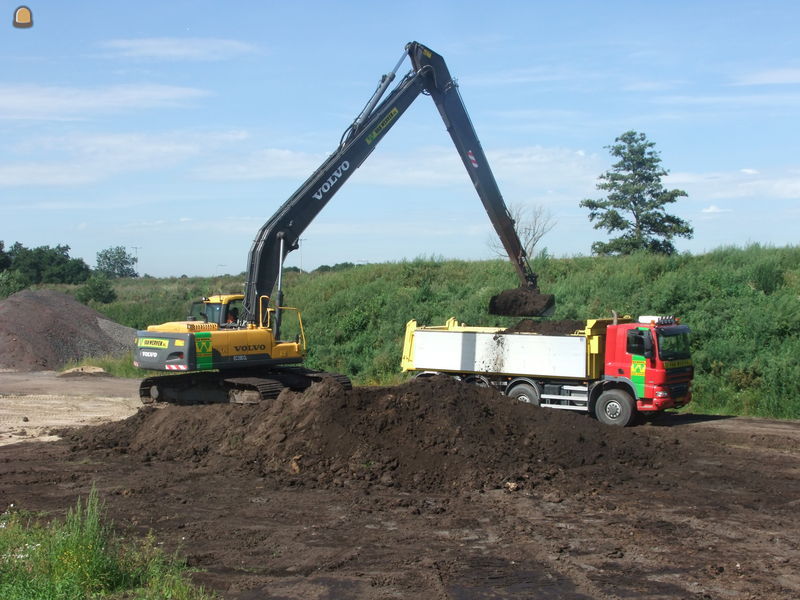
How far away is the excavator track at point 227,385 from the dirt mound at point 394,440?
1.35 meters

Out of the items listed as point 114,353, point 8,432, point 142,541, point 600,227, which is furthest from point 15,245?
point 142,541

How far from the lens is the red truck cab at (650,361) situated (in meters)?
16.8

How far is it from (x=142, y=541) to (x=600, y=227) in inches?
1350

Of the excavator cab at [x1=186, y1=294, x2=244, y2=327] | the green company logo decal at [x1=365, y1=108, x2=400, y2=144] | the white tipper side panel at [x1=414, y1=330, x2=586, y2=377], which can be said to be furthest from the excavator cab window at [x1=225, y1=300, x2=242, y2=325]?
the white tipper side panel at [x1=414, y1=330, x2=586, y2=377]

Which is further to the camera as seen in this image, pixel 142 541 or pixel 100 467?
pixel 100 467

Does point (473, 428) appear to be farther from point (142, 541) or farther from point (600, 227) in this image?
point (600, 227)

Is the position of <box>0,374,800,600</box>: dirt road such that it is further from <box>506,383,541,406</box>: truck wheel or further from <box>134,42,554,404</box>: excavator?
<box>506,383,541,406</box>: truck wheel

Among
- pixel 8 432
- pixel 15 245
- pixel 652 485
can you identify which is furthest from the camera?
pixel 15 245

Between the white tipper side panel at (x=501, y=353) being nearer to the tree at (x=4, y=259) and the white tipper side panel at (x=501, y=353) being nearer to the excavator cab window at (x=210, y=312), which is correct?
the excavator cab window at (x=210, y=312)

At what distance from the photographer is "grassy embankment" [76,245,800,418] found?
815 inches

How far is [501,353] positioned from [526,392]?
1073 millimetres

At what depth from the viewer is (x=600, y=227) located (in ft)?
130

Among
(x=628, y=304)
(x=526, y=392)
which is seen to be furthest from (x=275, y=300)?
(x=628, y=304)

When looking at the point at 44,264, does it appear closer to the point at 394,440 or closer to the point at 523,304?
the point at 523,304
